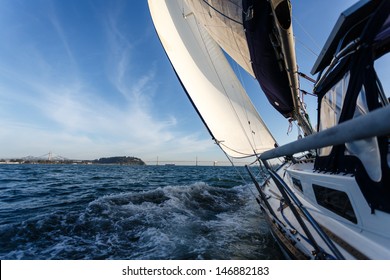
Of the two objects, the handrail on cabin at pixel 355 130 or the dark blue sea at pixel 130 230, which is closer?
the handrail on cabin at pixel 355 130

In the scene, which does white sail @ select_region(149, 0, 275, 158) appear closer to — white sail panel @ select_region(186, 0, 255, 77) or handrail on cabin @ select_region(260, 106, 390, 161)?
white sail panel @ select_region(186, 0, 255, 77)

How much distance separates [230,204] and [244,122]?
4352 mm

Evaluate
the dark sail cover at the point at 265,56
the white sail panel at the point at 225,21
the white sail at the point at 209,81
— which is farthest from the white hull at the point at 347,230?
the white sail panel at the point at 225,21

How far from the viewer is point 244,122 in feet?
23.9

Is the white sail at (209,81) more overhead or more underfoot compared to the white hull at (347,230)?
more overhead

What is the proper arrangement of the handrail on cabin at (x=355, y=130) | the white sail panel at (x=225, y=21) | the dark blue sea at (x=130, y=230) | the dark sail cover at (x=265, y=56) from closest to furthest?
the handrail on cabin at (x=355, y=130) < the dark blue sea at (x=130, y=230) < the dark sail cover at (x=265, y=56) < the white sail panel at (x=225, y=21)

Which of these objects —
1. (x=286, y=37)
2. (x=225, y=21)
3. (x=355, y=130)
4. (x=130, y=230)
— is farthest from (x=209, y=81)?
(x=355, y=130)

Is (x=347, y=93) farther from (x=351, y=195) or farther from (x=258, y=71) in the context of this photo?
(x=258, y=71)

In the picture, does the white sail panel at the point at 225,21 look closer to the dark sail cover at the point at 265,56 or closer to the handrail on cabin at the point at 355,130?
the dark sail cover at the point at 265,56

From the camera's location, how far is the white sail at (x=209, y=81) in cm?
633

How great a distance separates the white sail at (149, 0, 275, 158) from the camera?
249 inches

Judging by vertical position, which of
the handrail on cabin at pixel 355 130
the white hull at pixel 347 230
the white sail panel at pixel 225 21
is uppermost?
the white sail panel at pixel 225 21

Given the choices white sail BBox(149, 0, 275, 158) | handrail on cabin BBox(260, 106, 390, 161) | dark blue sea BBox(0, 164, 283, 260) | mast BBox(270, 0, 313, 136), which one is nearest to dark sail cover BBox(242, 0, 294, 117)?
mast BBox(270, 0, 313, 136)
